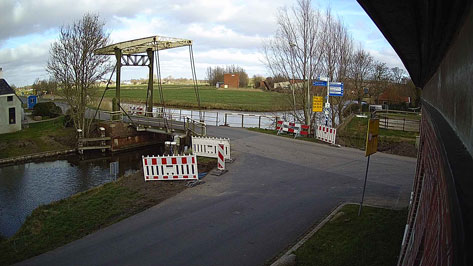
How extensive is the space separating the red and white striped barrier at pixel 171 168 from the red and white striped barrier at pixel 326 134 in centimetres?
908

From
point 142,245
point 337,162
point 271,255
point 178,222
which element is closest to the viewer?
point 271,255

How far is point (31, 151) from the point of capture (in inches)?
933

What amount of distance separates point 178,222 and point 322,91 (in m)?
17.4

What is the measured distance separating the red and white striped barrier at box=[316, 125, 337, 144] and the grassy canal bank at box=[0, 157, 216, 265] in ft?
31.3

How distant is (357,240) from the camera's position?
722 centimetres

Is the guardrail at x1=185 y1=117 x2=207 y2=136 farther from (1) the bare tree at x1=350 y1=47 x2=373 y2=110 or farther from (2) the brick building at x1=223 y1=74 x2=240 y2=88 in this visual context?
(2) the brick building at x1=223 y1=74 x2=240 y2=88

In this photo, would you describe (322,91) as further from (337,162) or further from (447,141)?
(447,141)

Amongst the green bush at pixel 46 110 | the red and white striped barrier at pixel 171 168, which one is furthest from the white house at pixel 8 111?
the red and white striped barrier at pixel 171 168

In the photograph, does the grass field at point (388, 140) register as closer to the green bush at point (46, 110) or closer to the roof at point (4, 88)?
the roof at point (4, 88)

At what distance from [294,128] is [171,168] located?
1094 centimetres

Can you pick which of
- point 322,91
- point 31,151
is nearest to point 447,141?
point 322,91

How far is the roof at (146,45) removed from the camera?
867 inches

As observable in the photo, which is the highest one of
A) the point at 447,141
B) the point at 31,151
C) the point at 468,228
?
the point at 447,141

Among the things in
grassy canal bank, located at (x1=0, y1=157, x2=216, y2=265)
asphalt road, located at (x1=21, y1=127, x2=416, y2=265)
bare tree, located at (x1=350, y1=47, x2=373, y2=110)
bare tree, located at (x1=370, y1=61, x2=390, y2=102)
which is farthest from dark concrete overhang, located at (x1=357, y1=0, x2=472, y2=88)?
bare tree, located at (x1=370, y1=61, x2=390, y2=102)
